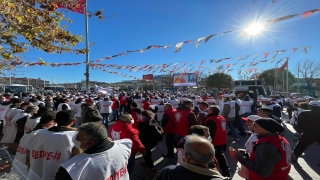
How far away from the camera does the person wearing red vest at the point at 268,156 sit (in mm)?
2148

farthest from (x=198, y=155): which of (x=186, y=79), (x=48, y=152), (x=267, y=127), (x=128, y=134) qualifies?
(x=186, y=79)

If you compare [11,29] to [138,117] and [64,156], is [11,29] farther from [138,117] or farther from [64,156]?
[64,156]

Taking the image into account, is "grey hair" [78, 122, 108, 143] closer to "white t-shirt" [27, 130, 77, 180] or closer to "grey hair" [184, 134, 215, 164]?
"white t-shirt" [27, 130, 77, 180]

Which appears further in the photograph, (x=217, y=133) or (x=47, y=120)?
(x=217, y=133)

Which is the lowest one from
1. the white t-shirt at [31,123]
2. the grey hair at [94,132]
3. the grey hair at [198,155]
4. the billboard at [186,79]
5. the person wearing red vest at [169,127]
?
the person wearing red vest at [169,127]

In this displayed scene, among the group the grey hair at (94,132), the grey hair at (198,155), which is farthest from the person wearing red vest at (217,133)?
the grey hair at (94,132)

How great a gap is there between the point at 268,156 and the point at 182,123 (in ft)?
8.92

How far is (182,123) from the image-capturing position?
4.77 m

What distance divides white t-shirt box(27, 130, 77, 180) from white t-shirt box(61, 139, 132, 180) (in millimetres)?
737

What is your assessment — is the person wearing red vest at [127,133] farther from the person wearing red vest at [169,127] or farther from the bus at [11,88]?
the bus at [11,88]

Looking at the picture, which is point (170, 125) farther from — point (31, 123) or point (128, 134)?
point (31, 123)

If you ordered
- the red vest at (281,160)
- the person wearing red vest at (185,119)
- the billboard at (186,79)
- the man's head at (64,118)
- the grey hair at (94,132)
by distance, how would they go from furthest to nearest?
the billboard at (186,79) < the person wearing red vest at (185,119) < the man's head at (64,118) < the red vest at (281,160) < the grey hair at (94,132)

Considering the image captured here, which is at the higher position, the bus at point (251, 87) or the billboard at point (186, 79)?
the billboard at point (186, 79)

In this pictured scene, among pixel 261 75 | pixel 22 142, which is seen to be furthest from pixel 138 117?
pixel 261 75
